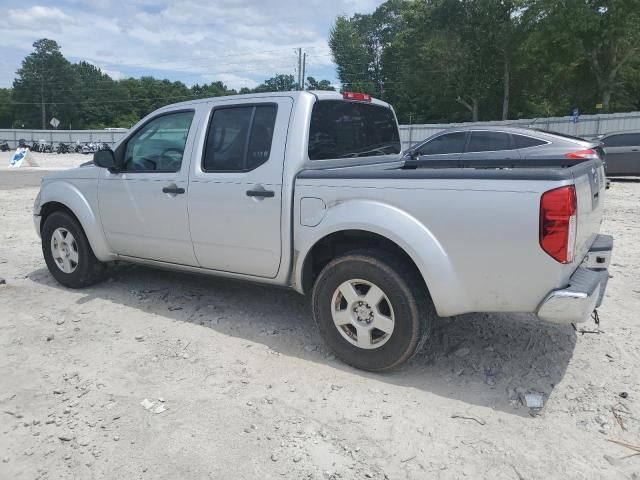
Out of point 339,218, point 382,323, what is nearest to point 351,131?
point 339,218

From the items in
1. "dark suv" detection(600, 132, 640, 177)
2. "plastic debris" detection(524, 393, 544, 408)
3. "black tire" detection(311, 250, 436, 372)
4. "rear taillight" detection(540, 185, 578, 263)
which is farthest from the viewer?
"dark suv" detection(600, 132, 640, 177)

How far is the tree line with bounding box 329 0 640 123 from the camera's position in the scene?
32.0 metres

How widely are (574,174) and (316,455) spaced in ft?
6.89

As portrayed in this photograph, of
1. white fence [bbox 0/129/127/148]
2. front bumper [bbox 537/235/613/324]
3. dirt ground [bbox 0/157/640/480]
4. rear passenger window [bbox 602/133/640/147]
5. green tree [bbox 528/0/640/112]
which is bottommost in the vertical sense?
dirt ground [bbox 0/157/640/480]

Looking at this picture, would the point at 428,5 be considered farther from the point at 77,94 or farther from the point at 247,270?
the point at 77,94

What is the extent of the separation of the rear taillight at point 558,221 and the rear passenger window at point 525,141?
7401 millimetres

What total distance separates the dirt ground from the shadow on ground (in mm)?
17

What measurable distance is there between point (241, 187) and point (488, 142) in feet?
23.8

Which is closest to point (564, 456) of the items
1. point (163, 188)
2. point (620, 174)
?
point (163, 188)

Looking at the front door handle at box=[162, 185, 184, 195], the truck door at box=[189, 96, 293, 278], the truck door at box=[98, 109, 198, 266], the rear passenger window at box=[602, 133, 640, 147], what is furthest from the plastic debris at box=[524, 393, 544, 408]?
the rear passenger window at box=[602, 133, 640, 147]

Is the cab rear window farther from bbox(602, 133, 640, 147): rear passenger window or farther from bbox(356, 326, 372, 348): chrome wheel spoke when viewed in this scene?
bbox(602, 133, 640, 147): rear passenger window

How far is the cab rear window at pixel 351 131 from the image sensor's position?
4.04m

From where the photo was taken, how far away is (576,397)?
10.6 ft

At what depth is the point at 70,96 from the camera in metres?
92.9
